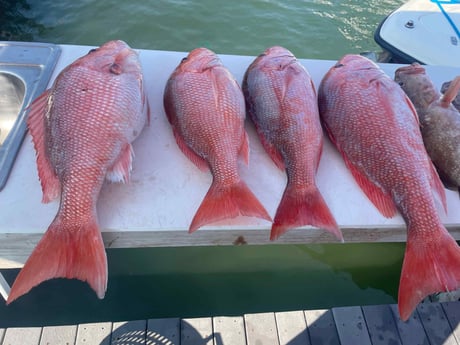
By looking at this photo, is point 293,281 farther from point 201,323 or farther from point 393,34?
point 393,34

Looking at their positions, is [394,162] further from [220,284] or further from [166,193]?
[220,284]

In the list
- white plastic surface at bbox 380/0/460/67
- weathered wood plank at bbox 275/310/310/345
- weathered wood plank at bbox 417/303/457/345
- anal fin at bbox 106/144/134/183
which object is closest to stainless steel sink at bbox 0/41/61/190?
anal fin at bbox 106/144/134/183

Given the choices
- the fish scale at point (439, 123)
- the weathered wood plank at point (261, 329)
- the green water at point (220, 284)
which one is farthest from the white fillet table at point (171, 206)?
the green water at point (220, 284)

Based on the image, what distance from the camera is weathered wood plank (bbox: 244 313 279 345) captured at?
1787 mm

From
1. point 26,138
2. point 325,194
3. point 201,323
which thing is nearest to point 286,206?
point 325,194

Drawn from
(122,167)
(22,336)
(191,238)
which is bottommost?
(22,336)

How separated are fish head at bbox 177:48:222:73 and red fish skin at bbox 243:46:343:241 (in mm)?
200

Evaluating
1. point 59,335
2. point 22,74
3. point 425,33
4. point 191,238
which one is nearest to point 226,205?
point 191,238

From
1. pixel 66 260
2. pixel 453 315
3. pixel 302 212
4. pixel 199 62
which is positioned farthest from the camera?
pixel 453 315

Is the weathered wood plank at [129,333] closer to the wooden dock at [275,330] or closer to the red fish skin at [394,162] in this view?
the wooden dock at [275,330]

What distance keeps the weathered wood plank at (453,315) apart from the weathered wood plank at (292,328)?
0.79 meters

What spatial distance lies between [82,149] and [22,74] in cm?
83

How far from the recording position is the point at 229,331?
1.82 metres

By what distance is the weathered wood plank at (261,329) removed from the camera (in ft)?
5.86
